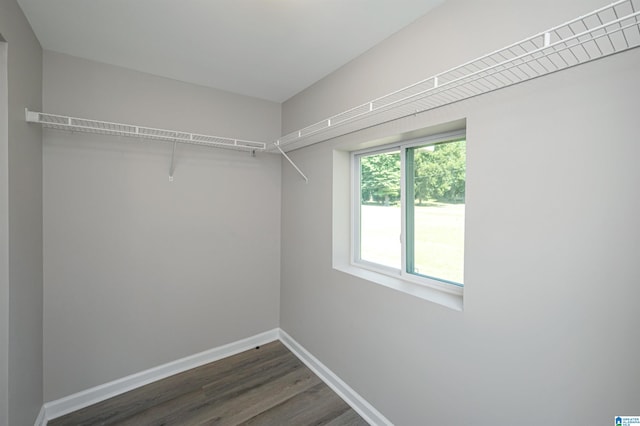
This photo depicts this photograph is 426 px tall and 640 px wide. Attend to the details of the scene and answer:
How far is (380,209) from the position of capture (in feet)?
6.79

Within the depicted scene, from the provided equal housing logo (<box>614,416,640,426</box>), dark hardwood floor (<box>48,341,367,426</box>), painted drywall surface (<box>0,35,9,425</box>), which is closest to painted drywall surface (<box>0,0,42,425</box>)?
painted drywall surface (<box>0,35,9,425</box>)

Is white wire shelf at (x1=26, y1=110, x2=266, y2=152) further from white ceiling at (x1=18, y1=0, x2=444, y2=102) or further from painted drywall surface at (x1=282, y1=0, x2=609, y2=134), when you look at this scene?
painted drywall surface at (x1=282, y1=0, x2=609, y2=134)

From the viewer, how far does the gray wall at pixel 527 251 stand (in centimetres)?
90

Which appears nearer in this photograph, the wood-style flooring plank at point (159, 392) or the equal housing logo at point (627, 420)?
the equal housing logo at point (627, 420)

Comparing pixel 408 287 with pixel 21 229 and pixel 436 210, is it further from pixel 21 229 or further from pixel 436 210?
pixel 21 229

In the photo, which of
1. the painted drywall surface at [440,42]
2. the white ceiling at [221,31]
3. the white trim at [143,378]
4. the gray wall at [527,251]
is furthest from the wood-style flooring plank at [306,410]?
the white ceiling at [221,31]

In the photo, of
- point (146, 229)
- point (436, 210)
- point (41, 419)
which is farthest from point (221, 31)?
point (41, 419)

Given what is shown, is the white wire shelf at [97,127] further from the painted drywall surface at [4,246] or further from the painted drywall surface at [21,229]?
the painted drywall surface at [4,246]

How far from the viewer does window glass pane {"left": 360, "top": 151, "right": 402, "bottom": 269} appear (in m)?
1.94

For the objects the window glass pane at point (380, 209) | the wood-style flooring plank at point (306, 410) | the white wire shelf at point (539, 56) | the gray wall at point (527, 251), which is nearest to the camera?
the white wire shelf at point (539, 56)

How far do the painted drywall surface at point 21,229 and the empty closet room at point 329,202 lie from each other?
2 cm

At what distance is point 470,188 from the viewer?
1285mm

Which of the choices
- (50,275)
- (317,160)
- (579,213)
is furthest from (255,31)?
(50,275)

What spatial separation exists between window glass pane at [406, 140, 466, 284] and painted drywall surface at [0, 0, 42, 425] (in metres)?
2.18
